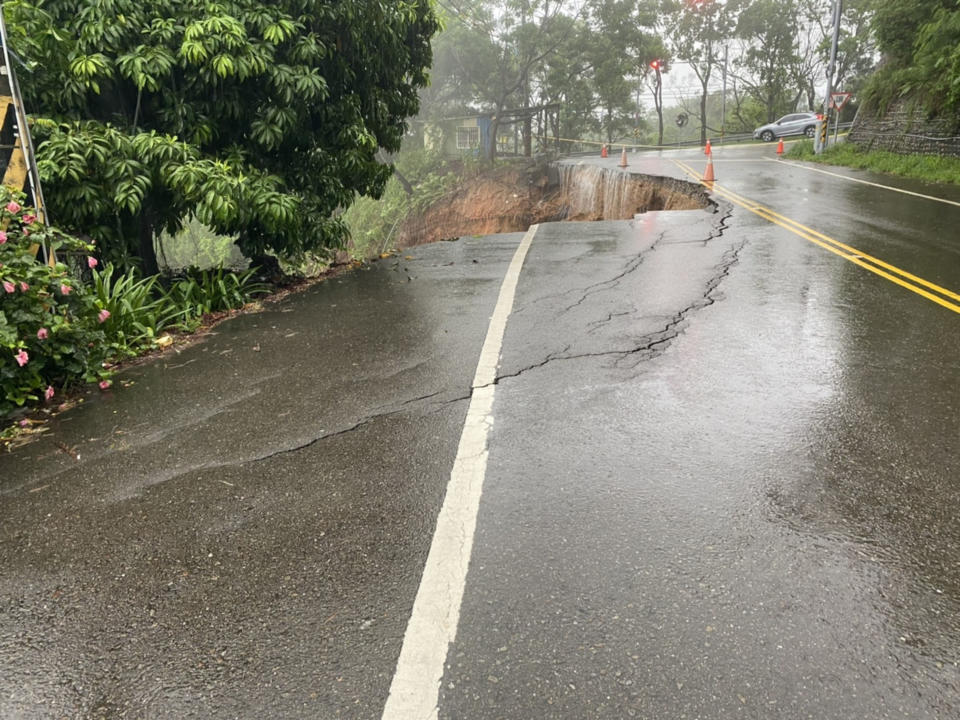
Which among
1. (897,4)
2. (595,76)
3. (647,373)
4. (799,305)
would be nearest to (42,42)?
(647,373)

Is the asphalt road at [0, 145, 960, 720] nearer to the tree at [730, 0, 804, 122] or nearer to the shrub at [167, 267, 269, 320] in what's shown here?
the shrub at [167, 267, 269, 320]

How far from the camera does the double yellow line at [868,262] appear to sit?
6.99m

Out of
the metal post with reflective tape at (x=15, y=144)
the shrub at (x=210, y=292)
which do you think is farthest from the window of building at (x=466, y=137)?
the metal post with reflective tape at (x=15, y=144)

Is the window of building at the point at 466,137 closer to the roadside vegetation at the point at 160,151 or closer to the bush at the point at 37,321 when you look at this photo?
the roadside vegetation at the point at 160,151

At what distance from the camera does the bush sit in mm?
4859

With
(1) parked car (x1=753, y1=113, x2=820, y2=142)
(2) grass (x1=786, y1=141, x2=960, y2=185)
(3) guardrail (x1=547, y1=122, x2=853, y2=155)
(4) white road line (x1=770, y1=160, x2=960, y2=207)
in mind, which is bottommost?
(4) white road line (x1=770, y1=160, x2=960, y2=207)

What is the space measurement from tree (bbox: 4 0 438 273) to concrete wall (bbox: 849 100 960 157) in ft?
56.2

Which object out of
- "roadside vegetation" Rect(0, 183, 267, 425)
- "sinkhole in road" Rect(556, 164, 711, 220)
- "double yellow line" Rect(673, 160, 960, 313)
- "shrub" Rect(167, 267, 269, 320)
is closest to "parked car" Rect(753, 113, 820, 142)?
"sinkhole in road" Rect(556, 164, 711, 220)

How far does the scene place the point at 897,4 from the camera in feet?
76.4

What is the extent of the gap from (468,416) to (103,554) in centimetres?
218

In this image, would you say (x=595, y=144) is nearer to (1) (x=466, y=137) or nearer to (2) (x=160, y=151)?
(1) (x=466, y=137)

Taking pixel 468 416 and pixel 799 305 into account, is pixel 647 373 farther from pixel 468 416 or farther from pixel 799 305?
pixel 799 305

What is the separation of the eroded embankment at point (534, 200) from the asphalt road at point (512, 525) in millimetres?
15329

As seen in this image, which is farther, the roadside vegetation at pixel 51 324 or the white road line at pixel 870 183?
the white road line at pixel 870 183
